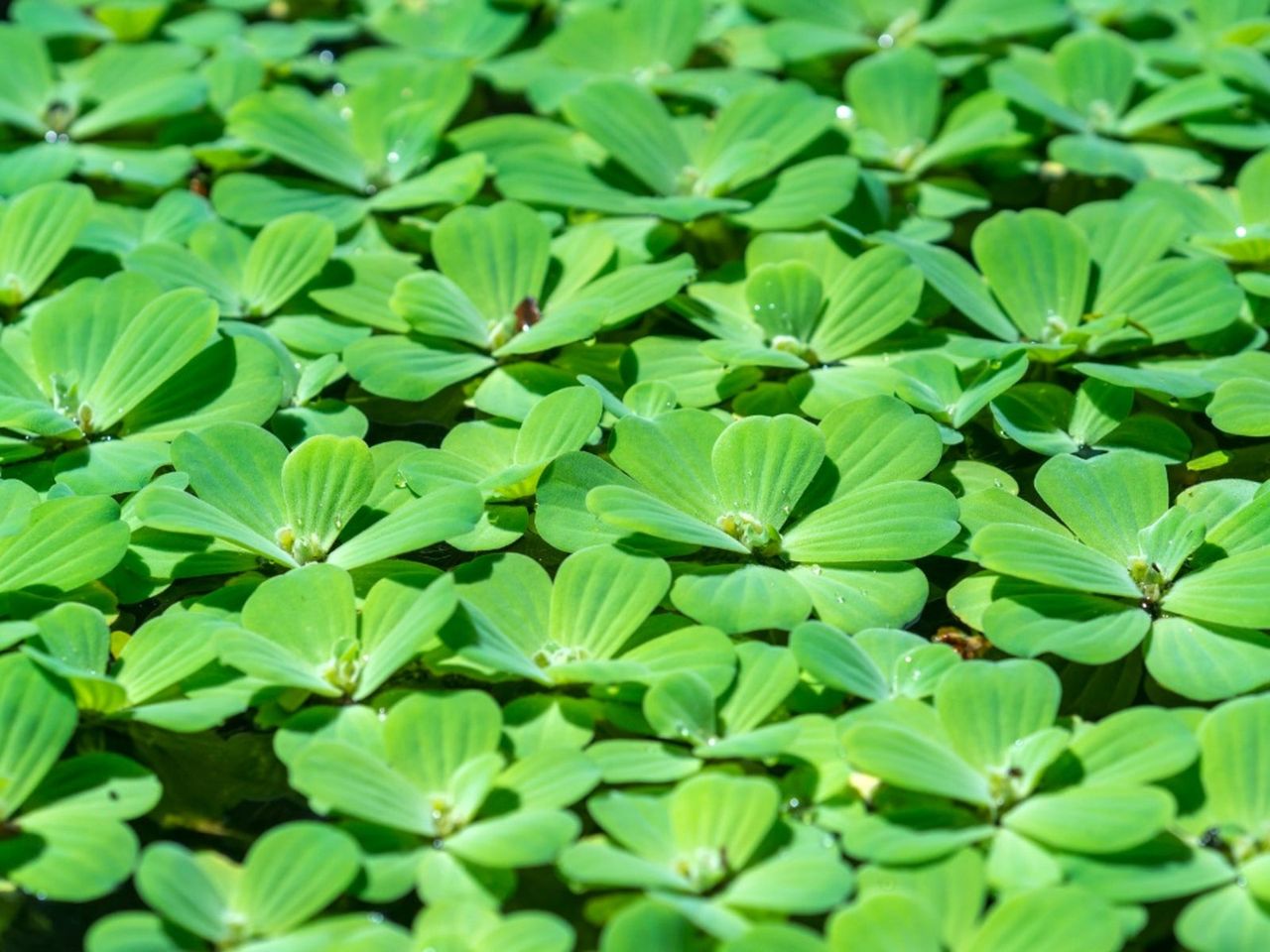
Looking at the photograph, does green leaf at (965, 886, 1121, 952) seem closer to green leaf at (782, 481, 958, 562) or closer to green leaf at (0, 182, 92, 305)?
green leaf at (782, 481, 958, 562)

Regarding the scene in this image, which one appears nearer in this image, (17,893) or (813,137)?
(17,893)

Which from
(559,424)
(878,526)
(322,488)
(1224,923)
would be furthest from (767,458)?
(1224,923)

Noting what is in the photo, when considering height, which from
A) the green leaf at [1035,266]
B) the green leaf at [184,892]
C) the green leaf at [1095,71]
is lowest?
the green leaf at [184,892]

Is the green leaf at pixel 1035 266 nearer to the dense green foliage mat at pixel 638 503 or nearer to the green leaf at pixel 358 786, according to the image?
the dense green foliage mat at pixel 638 503

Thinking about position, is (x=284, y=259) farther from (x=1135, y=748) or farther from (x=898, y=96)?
(x=1135, y=748)

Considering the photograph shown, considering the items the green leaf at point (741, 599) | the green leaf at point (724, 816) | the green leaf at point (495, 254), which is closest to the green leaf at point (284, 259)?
the green leaf at point (495, 254)

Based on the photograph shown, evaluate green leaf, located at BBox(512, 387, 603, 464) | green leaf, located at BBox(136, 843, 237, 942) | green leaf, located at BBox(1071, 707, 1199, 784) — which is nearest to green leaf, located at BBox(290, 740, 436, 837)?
green leaf, located at BBox(136, 843, 237, 942)

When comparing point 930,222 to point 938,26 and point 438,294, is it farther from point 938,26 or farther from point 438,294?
point 438,294

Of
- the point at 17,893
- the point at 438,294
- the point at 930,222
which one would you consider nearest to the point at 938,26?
the point at 930,222
